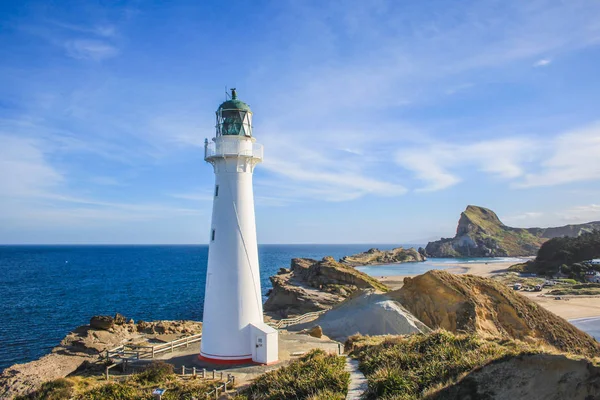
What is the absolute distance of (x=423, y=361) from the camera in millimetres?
11477

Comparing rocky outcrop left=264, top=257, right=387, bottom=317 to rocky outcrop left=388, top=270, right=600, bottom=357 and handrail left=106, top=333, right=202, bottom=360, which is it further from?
handrail left=106, top=333, right=202, bottom=360

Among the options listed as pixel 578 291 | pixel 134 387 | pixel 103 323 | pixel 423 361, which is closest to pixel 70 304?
pixel 103 323

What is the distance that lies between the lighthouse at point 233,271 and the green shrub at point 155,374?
1.58 meters

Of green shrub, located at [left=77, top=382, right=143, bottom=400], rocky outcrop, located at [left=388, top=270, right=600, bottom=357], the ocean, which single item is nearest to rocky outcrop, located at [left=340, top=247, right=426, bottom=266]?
the ocean

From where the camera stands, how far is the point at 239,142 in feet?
53.2

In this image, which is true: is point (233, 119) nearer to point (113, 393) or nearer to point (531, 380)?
point (113, 393)

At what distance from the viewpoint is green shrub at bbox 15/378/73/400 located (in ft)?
44.9

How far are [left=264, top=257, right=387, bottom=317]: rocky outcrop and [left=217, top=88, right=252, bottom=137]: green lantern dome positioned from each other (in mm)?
26996

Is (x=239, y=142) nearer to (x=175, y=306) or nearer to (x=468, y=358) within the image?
(x=468, y=358)

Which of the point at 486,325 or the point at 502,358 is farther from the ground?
the point at 502,358

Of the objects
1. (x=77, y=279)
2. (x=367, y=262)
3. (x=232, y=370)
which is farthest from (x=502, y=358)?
(x=367, y=262)

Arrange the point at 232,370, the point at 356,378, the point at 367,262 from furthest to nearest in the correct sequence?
the point at 367,262 < the point at 232,370 < the point at 356,378

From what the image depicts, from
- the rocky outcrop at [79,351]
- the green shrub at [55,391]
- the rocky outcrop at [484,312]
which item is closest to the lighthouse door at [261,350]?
the green shrub at [55,391]

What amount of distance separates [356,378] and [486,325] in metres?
12.7
